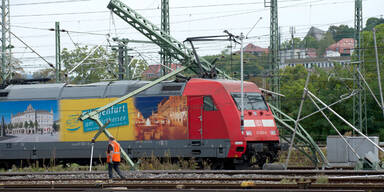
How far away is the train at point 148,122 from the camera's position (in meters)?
21.2

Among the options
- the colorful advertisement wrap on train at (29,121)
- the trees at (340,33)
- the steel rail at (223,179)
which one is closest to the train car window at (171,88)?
the colorful advertisement wrap on train at (29,121)

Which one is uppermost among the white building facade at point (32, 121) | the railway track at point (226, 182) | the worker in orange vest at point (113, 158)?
the white building facade at point (32, 121)

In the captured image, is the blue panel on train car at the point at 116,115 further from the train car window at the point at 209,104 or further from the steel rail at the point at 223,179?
the steel rail at the point at 223,179

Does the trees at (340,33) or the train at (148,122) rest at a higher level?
the trees at (340,33)

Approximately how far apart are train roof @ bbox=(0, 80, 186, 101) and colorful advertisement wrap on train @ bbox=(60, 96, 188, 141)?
241 millimetres

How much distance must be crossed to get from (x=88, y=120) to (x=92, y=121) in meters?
0.40

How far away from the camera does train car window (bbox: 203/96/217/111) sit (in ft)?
69.9

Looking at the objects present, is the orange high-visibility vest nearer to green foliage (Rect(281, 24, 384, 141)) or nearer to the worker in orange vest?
the worker in orange vest

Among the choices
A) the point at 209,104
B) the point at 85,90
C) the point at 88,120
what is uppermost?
the point at 85,90

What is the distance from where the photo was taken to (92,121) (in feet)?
74.1

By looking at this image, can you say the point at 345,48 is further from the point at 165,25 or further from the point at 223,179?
the point at 223,179

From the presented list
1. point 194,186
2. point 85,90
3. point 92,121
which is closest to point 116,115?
point 92,121

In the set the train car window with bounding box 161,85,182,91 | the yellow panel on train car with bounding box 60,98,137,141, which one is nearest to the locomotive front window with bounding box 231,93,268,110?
the train car window with bounding box 161,85,182,91

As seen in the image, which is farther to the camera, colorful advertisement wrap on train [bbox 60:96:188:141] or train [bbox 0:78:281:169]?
colorful advertisement wrap on train [bbox 60:96:188:141]
